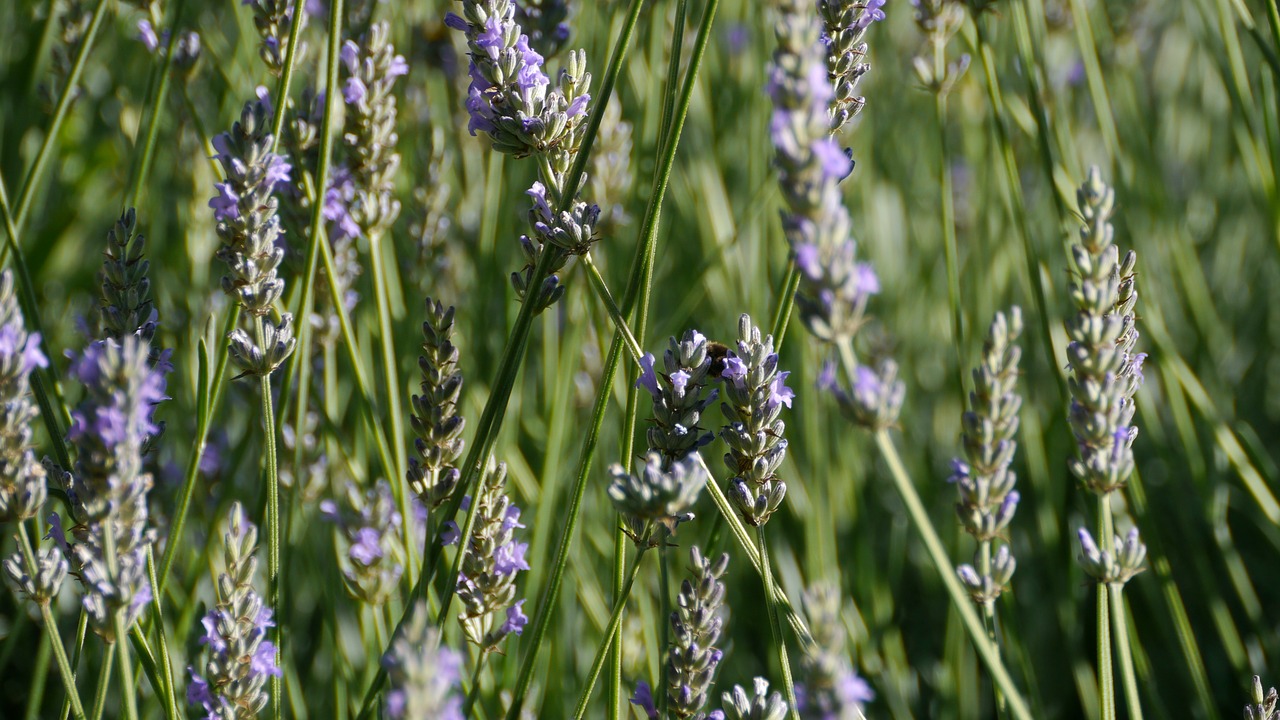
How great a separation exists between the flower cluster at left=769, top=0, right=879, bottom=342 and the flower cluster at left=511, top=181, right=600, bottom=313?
309mm

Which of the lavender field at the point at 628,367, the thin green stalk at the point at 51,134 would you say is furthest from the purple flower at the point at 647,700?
the thin green stalk at the point at 51,134

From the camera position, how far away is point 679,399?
93 cm

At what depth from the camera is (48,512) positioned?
2.05 metres

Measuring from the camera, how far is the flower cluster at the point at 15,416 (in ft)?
2.60

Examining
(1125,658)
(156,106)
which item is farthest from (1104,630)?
(156,106)

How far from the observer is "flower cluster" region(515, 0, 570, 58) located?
4.16ft

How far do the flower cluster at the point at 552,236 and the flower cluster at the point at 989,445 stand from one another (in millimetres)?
379

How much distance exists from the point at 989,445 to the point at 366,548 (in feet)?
2.75

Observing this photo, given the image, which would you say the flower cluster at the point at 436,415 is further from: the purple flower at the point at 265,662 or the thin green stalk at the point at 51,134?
the thin green stalk at the point at 51,134

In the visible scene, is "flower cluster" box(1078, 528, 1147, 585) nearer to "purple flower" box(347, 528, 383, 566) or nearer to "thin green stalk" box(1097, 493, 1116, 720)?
"thin green stalk" box(1097, 493, 1116, 720)

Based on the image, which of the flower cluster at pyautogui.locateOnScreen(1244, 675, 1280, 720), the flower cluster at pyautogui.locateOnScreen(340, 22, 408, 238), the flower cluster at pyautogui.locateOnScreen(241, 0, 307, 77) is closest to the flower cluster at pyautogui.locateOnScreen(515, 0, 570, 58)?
the flower cluster at pyautogui.locateOnScreen(340, 22, 408, 238)

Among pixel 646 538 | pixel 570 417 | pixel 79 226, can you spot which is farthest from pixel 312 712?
pixel 79 226

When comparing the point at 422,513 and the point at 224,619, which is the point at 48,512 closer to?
the point at 422,513

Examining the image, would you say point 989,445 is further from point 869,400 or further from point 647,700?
point 647,700
